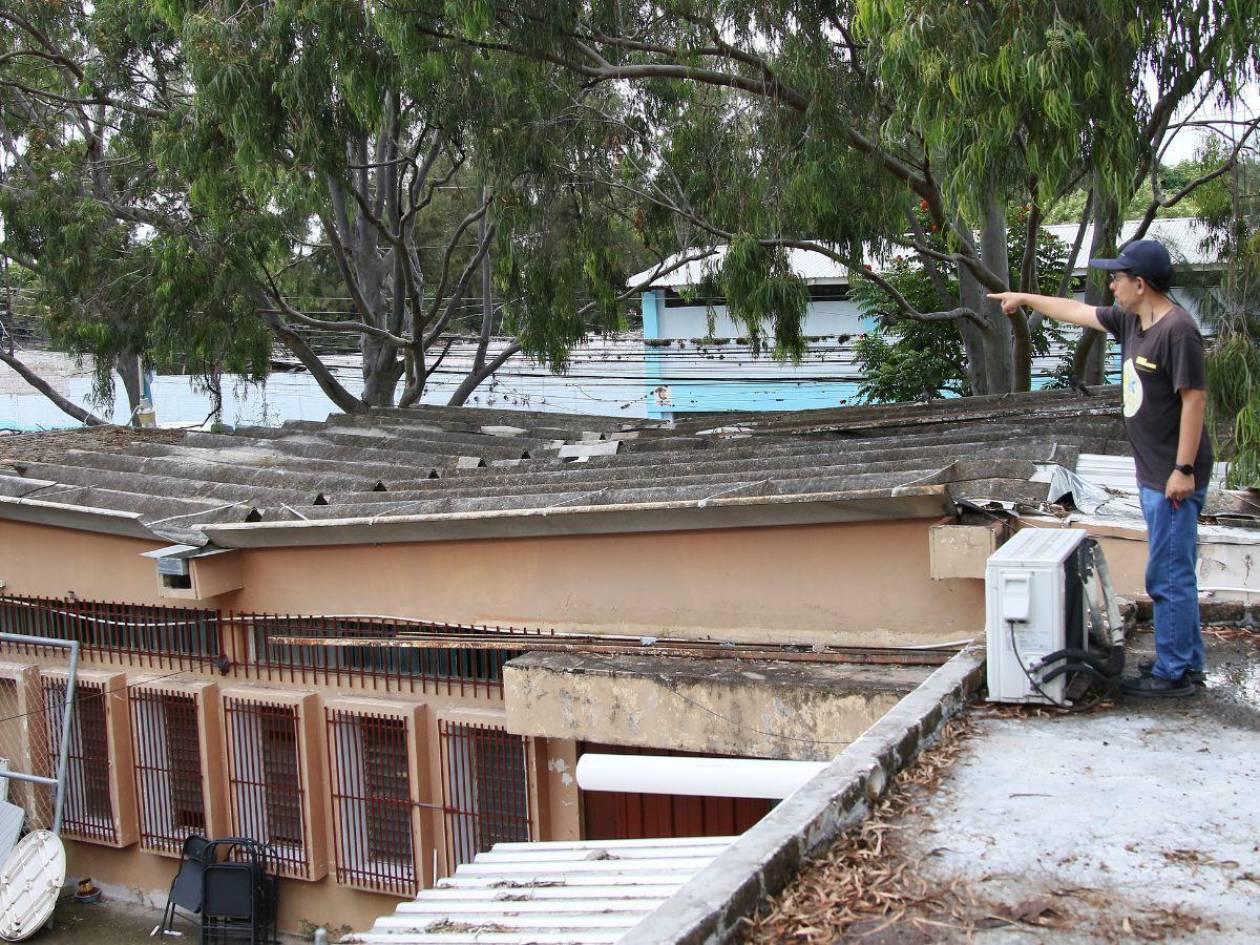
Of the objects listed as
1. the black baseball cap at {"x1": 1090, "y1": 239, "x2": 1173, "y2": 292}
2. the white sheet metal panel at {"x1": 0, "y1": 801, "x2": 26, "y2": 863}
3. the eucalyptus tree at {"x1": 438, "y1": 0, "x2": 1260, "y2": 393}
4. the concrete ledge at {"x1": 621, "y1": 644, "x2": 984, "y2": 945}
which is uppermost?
the eucalyptus tree at {"x1": 438, "y1": 0, "x2": 1260, "y2": 393}

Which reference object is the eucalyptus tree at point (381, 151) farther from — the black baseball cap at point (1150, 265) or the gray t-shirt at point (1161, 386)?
the gray t-shirt at point (1161, 386)

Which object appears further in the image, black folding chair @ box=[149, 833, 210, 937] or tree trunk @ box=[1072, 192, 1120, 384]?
tree trunk @ box=[1072, 192, 1120, 384]

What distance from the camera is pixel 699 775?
15.2 ft

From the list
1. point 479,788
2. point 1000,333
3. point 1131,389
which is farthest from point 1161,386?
point 1000,333

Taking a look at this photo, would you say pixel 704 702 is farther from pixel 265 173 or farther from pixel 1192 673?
pixel 265 173

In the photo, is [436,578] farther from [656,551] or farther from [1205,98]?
[1205,98]

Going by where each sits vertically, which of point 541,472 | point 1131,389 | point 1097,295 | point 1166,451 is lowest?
point 541,472

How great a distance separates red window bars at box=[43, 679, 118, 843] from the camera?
10.2 m

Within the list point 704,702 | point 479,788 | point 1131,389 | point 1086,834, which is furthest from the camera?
point 479,788

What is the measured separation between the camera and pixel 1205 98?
9352 mm

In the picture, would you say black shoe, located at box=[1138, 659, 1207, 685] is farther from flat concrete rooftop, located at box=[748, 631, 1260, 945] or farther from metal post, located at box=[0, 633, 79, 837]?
metal post, located at box=[0, 633, 79, 837]

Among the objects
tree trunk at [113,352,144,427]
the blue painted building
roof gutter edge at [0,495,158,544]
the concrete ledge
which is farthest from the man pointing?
tree trunk at [113,352,144,427]

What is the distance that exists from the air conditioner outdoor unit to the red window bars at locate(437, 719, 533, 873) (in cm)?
423

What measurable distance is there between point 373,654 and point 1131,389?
5.70m
